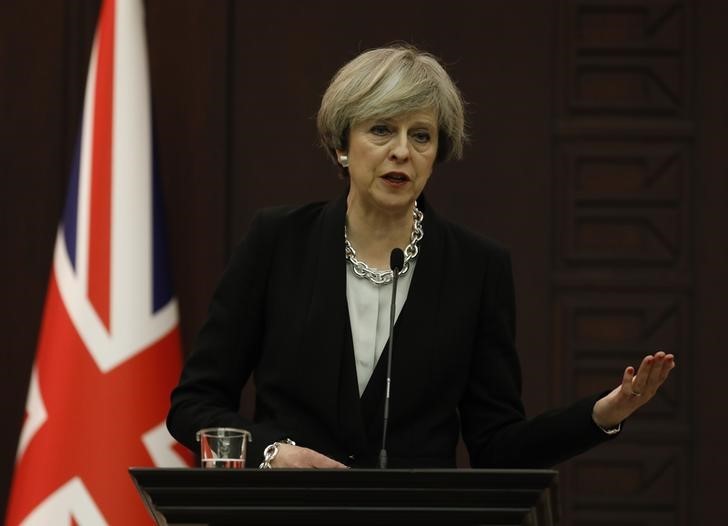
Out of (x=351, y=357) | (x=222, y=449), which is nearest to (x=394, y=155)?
(x=351, y=357)

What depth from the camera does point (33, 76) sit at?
4.66m

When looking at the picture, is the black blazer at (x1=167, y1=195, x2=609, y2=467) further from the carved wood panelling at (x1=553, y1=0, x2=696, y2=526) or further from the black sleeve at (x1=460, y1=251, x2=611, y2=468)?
the carved wood panelling at (x1=553, y1=0, x2=696, y2=526)

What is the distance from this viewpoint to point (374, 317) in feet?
9.25

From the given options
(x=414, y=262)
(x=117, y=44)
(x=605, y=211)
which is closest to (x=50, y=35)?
(x=117, y=44)

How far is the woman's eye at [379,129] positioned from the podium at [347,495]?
3.00 ft

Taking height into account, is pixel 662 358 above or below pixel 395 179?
below

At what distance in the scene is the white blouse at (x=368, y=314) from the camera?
109 inches

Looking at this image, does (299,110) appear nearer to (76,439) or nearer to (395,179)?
(76,439)

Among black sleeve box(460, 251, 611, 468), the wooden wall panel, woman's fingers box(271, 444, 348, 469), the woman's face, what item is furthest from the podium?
the wooden wall panel

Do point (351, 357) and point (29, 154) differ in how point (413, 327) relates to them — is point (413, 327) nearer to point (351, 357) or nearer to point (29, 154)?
point (351, 357)

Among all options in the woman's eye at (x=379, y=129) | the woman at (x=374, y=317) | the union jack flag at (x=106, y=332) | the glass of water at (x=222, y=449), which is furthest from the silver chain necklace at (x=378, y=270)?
the union jack flag at (x=106, y=332)

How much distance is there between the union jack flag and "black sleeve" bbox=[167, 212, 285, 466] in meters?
1.33

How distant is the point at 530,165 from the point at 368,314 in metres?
1.96

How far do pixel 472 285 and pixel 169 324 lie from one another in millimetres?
1582
